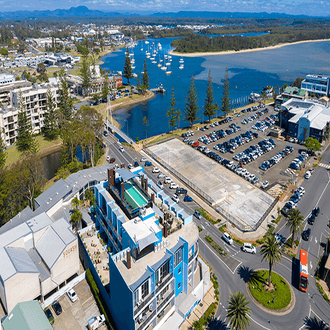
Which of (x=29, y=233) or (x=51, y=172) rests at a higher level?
(x=29, y=233)

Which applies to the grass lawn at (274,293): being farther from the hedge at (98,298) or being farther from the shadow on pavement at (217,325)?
the hedge at (98,298)

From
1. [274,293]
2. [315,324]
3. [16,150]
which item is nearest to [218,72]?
[16,150]

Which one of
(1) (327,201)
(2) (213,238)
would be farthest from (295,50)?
(2) (213,238)

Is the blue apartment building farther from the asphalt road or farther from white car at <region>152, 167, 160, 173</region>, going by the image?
white car at <region>152, 167, 160, 173</region>

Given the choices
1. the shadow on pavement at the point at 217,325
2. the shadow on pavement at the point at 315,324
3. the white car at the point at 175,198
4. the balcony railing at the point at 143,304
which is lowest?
the shadow on pavement at the point at 217,325

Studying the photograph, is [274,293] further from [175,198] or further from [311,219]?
[175,198]

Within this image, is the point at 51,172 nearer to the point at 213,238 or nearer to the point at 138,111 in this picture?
the point at 213,238

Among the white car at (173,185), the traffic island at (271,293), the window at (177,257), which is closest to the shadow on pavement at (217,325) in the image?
the traffic island at (271,293)
